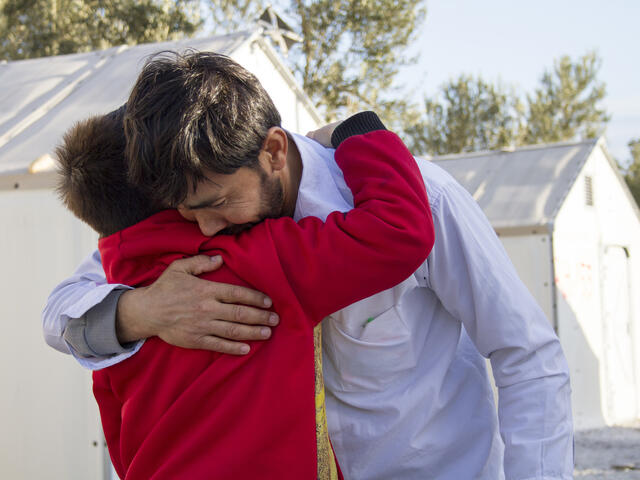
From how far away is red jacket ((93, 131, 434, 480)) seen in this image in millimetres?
1252

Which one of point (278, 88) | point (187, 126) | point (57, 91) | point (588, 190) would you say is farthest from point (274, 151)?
point (588, 190)

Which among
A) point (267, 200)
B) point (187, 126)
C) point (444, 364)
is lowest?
point (444, 364)

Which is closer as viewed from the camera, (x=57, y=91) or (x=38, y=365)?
(x=38, y=365)

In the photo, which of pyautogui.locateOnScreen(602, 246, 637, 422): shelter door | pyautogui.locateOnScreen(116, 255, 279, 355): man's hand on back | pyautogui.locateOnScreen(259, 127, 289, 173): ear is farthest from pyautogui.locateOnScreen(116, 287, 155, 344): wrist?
pyautogui.locateOnScreen(602, 246, 637, 422): shelter door

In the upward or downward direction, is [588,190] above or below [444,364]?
below

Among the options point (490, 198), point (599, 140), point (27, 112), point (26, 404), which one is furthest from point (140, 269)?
point (599, 140)

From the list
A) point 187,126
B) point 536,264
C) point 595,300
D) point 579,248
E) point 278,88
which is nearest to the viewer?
point 187,126

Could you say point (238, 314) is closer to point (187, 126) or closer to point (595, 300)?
point (187, 126)

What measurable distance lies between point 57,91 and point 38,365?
7.06 feet

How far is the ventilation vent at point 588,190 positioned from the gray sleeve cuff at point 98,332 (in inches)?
335

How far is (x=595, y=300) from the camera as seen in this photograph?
901 centimetres

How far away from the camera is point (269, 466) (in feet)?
4.11

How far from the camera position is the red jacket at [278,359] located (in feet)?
4.11

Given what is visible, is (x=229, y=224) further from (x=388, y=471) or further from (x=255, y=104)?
(x=388, y=471)
